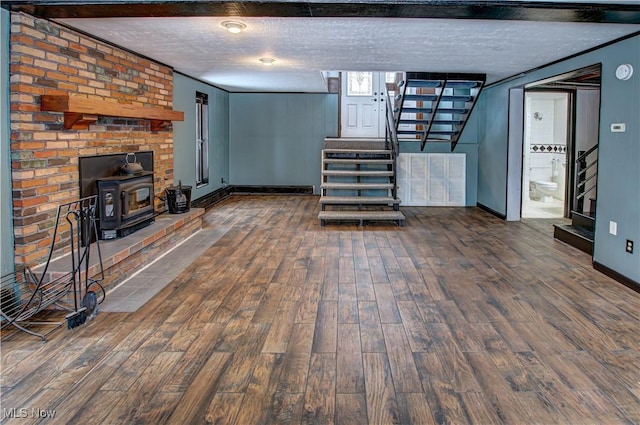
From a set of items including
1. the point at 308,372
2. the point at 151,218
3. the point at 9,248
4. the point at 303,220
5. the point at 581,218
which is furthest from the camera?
the point at 303,220

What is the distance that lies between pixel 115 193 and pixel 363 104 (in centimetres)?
648

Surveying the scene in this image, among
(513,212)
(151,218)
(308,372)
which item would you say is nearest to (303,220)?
(151,218)

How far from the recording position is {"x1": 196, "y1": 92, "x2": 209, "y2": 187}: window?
8633mm

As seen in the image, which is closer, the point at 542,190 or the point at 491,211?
the point at 491,211

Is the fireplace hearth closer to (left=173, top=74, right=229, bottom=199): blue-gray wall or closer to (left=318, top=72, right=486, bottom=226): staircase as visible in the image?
(left=173, top=74, right=229, bottom=199): blue-gray wall

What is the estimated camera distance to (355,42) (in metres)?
4.66

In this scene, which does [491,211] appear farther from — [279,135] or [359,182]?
[279,135]

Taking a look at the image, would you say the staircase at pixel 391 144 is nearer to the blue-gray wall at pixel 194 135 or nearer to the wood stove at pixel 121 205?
the blue-gray wall at pixel 194 135

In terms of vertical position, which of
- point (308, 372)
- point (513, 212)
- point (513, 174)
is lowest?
point (308, 372)

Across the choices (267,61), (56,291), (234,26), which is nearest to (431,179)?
(267,61)

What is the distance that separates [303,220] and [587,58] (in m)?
4.20

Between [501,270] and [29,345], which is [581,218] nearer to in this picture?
[501,270]

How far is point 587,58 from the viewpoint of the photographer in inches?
196

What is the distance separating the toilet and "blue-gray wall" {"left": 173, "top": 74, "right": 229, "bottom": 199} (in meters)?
6.25
